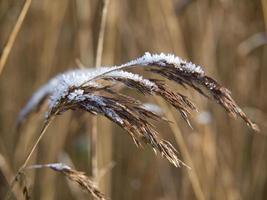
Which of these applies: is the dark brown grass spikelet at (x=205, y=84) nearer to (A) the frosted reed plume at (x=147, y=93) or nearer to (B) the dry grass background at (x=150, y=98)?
(A) the frosted reed plume at (x=147, y=93)

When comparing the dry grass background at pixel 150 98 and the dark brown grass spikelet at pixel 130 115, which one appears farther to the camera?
the dry grass background at pixel 150 98

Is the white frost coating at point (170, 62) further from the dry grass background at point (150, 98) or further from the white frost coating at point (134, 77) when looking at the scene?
the dry grass background at point (150, 98)

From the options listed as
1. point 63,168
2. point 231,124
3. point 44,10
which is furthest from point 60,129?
point 63,168

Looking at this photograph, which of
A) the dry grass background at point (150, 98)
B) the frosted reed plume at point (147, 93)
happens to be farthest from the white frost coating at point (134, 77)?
the dry grass background at point (150, 98)

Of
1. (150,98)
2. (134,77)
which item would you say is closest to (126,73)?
(134,77)

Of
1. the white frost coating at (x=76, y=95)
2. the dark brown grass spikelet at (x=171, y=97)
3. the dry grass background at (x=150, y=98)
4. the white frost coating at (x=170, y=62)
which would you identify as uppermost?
the dry grass background at (x=150, y=98)

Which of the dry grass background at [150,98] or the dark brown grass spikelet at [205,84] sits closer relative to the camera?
the dark brown grass spikelet at [205,84]

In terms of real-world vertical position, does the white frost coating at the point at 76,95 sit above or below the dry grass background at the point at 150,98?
below

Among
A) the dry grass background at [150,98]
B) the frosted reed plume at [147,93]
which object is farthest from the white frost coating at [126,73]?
the dry grass background at [150,98]
